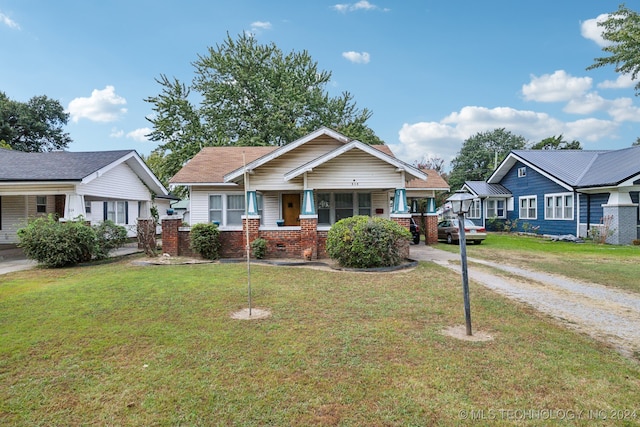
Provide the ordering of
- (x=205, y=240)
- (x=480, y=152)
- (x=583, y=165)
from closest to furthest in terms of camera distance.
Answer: (x=205, y=240), (x=583, y=165), (x=480, y=152)

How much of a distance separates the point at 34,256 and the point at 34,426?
10.9 metres

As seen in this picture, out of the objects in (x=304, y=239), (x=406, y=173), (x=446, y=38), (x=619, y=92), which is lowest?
(x=304, y=239)

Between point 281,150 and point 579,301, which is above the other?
point 281,150

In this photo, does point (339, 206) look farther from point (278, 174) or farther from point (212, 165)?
point (212, 165)

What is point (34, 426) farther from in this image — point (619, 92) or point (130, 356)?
point (619, 92)

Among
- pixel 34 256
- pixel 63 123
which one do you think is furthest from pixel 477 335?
pixel 63 123

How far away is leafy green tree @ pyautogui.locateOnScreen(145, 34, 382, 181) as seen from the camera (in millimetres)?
28438

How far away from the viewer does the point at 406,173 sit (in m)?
13.3

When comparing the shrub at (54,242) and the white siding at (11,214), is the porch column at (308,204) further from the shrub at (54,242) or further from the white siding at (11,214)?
the white siding at (11,214)

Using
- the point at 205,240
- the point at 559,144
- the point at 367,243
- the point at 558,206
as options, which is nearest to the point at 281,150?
the point at 205,240

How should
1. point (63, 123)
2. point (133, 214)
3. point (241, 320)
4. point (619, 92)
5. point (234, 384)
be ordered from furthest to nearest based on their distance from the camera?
1. point (63, 123)
2. point (133, 214)
3. point (619, 92)
4. point (241, 320)
5. point (234, 384)

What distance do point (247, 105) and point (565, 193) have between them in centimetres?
2469

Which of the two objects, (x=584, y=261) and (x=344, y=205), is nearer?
(x=584, y=261)

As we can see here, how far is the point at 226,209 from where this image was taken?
15977mm
